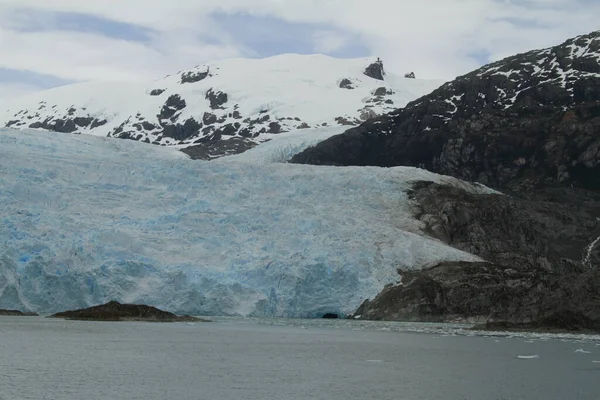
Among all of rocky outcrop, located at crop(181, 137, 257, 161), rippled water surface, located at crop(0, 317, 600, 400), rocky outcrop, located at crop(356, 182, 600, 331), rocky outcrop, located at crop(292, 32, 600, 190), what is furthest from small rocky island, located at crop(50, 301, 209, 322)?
rocky outcrop, located at crop(181, 137, 257, 161)

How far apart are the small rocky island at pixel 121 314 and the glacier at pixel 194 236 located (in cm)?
79

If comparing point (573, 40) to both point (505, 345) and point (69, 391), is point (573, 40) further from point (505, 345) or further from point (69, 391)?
point (69, 391)

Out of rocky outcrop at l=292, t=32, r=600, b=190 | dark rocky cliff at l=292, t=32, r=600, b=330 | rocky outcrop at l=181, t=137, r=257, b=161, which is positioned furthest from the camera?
rocky outcrop at l=181, t=137, r=257, b=161

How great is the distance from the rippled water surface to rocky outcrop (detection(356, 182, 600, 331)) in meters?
7.18

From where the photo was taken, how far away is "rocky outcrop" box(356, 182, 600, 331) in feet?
187

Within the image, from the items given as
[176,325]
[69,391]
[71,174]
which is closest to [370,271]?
[176,325]

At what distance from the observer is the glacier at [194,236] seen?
58719mm

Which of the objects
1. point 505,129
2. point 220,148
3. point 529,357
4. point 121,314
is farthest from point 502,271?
point 220,148

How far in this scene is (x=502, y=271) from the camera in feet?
210

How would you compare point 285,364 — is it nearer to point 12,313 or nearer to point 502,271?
point 12,313

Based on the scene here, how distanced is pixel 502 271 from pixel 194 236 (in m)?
23.0

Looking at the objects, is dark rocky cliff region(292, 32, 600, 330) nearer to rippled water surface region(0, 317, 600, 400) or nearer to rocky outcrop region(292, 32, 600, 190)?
rocky outcrop region(292, 32, 600, 190)

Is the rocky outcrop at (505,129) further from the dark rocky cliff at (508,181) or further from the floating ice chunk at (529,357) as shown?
the floating ice chunk at (529,357)

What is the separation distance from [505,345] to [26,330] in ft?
81.7
